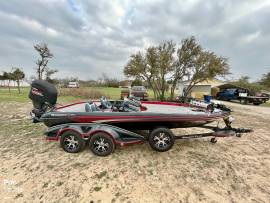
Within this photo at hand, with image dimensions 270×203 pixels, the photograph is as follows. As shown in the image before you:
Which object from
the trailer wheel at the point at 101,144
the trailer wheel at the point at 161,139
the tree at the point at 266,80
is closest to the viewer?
the trailer wheel at the point at 101,144

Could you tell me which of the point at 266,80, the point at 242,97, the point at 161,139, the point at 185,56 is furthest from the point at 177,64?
the point at 266,80

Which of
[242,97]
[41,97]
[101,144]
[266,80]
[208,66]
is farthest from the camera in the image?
[266,80]

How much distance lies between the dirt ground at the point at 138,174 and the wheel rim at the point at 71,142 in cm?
18

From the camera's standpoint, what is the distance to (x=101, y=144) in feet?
12.4

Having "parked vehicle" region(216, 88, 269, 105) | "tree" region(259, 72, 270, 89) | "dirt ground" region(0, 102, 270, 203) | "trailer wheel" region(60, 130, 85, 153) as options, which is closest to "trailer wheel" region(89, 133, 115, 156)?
"dirt ground" region(0, 102, 270, 203)

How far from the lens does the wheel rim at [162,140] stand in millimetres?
3893

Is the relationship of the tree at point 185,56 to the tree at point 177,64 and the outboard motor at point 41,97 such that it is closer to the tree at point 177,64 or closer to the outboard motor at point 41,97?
the tree at point 177,64

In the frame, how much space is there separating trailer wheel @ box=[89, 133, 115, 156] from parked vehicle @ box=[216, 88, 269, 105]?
18.4 m

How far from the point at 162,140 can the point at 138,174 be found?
105 cm

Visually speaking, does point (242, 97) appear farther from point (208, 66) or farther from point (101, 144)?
point (101, 144)

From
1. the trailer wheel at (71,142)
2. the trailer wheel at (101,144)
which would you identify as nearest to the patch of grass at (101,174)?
the trailer wheel at (101,144)

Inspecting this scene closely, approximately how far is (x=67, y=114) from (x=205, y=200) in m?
3.22

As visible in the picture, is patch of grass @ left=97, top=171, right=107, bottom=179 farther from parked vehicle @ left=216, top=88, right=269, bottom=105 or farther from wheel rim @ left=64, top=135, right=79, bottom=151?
parked vehicle @ left=216, top=88, right=269, bottom=105

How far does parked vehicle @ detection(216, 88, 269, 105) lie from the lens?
678 inches
